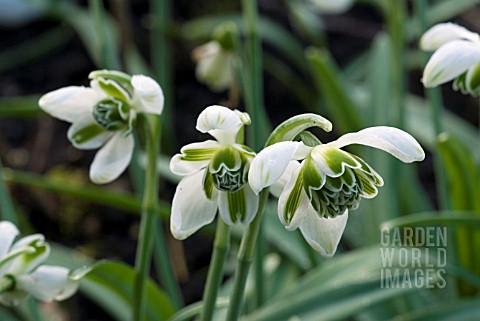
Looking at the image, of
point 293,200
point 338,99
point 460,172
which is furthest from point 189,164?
point 338,99

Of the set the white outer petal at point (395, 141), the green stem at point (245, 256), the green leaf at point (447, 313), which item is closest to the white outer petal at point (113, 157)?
the green stem at point (245, 256)

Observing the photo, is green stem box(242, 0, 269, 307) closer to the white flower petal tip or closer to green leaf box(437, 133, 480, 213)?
green leaf box(437, 133, 480, 213)

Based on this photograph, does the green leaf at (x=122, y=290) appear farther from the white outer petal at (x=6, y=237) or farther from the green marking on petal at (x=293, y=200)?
the green marking on petal at (x=293, y=200)

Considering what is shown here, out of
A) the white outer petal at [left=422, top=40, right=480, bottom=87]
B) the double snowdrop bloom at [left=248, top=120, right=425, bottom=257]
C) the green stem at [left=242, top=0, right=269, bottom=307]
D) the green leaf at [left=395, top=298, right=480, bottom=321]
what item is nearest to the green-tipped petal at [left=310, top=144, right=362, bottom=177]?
the double snowdrop bloom at [left=248, top=120, right=425, bottom=257]

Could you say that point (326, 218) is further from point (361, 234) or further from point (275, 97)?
→ point (275, 97)

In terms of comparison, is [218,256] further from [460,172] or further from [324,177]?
[460,172]

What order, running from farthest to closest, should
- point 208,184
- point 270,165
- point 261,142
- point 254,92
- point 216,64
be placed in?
point 216,64 → point 261,142 → point 254,92 → point 208,184 → point 270,165
